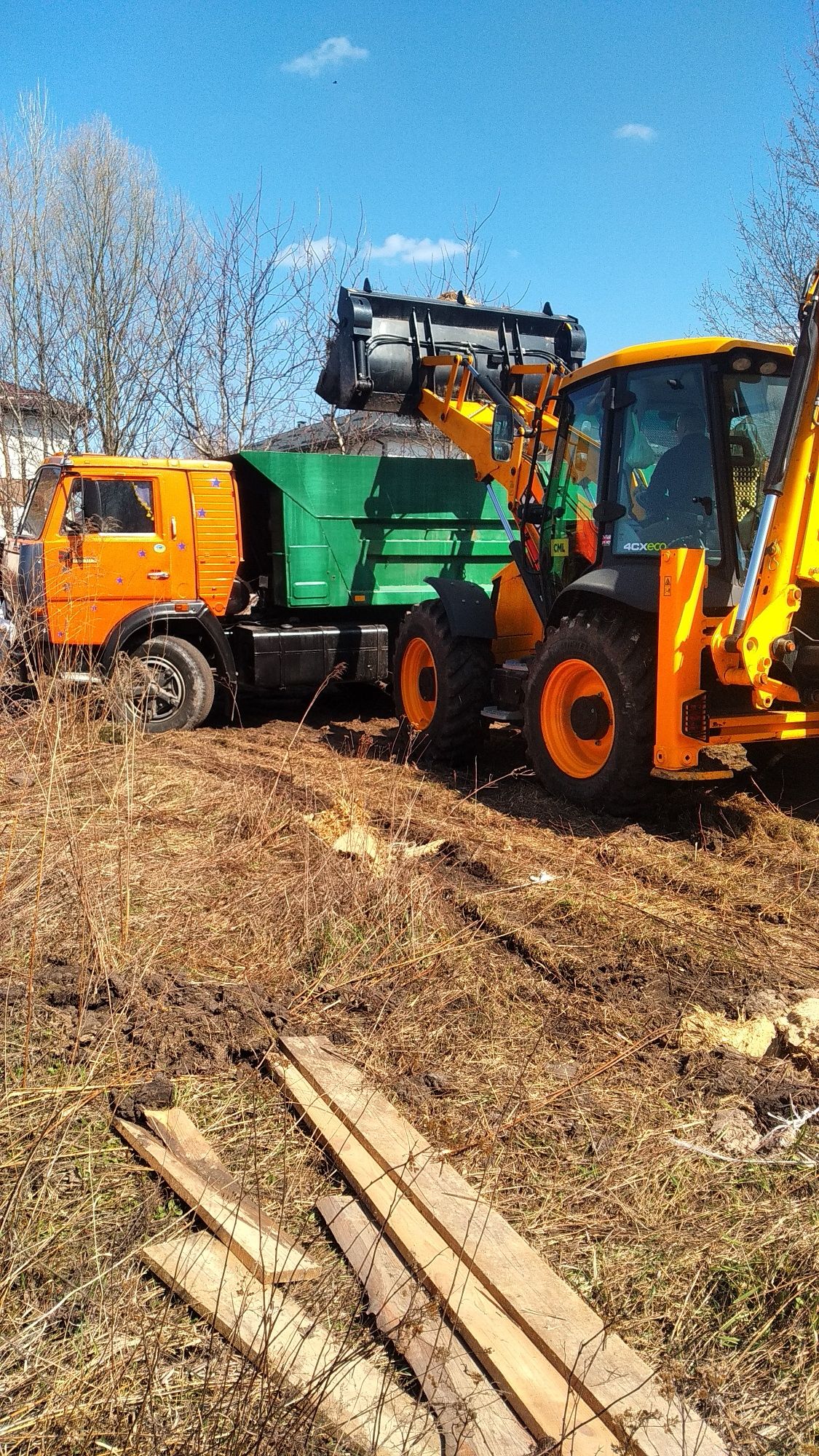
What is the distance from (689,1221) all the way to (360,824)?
11.0 ft

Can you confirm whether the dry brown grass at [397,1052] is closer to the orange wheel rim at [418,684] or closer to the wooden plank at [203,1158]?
the wooden plank at [203,1158]

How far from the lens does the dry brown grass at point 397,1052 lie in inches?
86.3

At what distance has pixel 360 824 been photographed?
228 inches

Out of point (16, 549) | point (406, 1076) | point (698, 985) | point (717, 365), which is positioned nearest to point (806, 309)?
point (717, 365)

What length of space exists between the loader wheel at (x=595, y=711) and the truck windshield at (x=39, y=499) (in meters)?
4.56

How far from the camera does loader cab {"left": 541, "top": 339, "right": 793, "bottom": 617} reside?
5617 mm

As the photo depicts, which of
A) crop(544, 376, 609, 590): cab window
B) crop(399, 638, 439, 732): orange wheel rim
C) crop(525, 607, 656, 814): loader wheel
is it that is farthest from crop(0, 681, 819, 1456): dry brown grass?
crop(399, 638, 439, 732): orange wheel rim

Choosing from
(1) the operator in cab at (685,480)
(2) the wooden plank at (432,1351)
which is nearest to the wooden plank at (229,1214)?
(2) the wooden plank at (432,1351)

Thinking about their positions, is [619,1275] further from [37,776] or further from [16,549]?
[16,549]

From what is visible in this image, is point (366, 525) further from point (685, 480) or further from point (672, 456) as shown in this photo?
point (685, 480)

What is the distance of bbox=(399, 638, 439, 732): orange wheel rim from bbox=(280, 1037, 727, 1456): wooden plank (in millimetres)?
5221

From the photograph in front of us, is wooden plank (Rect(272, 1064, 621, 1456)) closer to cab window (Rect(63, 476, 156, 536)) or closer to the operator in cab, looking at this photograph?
the operator in cab

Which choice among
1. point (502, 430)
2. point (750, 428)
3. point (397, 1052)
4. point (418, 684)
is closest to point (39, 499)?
point (418, 684)

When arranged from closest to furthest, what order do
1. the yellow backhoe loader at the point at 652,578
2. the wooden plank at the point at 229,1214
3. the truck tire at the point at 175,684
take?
1. the wooden plank at the point at 229,1214
2. the yellow backhoe loader at the point at 652,578
3. the truck tire at the point at 175,684
